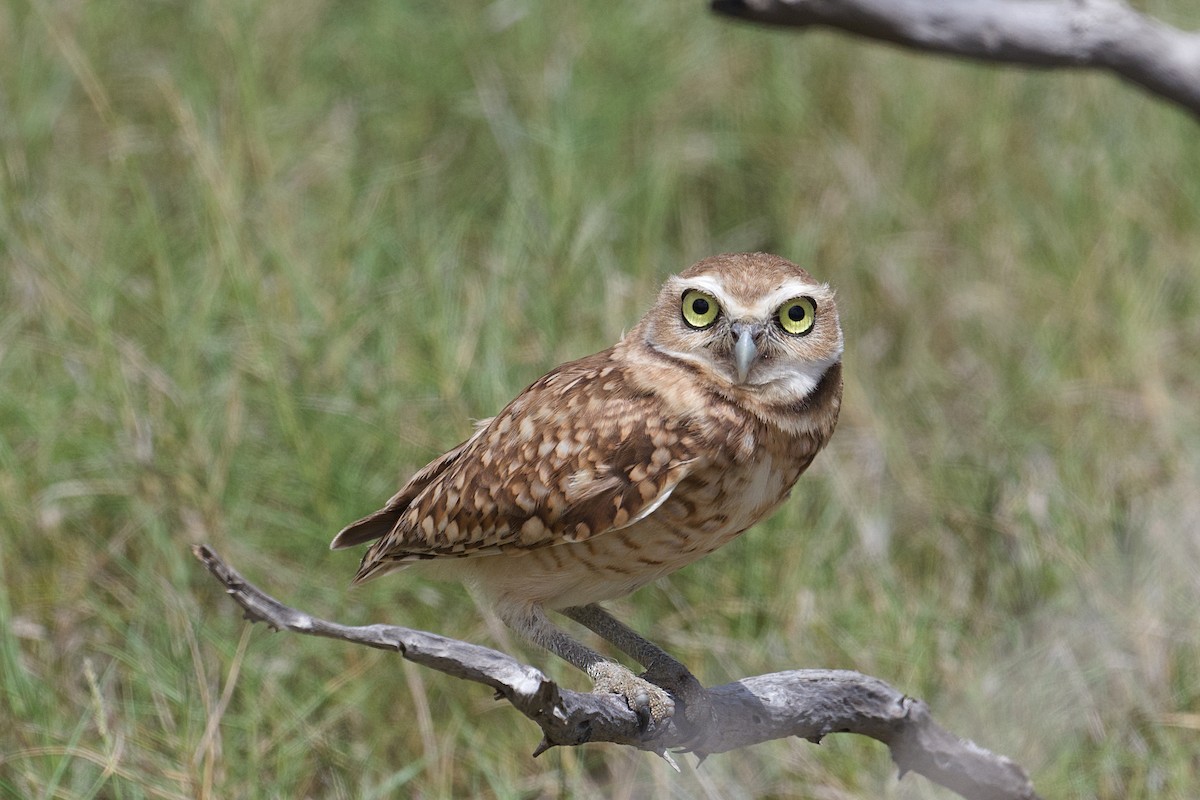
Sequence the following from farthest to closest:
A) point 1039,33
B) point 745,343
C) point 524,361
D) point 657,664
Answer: point 524,361 < point 1039,33 < point 657,664 < point 745,343

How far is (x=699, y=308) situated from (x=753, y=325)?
0.15m

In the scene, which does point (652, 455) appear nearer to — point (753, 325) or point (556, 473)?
point (556, 473)

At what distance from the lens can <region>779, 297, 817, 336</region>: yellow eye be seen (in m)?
2.99

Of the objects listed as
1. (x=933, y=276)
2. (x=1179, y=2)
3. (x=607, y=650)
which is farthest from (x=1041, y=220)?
(x=607, y=650)

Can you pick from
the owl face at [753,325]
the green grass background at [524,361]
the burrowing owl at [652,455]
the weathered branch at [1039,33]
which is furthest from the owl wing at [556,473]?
the weathered branch at [1039,33]

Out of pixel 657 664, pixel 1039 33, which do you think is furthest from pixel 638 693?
pixel 1039 33

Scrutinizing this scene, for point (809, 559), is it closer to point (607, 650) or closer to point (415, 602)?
point (607, 650)

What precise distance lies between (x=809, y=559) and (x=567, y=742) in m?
2.06

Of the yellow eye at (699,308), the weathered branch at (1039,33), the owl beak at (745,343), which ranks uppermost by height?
the weathered branch at (1039,33)

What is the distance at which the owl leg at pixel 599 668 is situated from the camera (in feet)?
10.0

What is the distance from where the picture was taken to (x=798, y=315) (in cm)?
302

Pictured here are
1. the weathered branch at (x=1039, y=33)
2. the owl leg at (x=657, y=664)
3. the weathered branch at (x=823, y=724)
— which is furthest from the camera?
the weathered branch at (x=1039, y=33)

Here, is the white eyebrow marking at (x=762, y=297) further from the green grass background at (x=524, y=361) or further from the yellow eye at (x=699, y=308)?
the green grass background at (x=524, y=361)

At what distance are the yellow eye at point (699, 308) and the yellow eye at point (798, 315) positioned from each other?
0.45 ft
